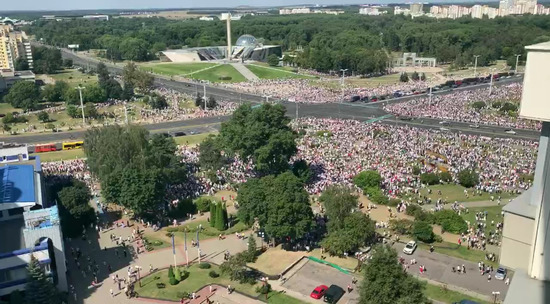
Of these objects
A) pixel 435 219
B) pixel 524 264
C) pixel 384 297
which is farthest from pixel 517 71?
pixel 524 264

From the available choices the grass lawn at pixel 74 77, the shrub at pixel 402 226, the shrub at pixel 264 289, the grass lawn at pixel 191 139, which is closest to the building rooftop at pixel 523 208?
the shrub at pixel 264 289

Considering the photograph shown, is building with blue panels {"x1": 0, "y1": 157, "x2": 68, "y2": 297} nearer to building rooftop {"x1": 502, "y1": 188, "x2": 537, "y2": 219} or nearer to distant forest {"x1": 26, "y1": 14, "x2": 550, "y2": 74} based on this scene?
building rooftop {"x1": 502, "y1": 188, "x2": 537, "y2": 219}

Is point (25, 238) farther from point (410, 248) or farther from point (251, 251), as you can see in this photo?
point (410, 248)

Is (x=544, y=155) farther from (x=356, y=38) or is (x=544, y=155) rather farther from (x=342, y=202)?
(x=356, y=38)

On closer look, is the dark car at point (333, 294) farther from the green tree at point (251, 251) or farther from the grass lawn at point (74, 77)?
the grass lawn at point (74, 77)

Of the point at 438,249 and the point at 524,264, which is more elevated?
the point at 524,264

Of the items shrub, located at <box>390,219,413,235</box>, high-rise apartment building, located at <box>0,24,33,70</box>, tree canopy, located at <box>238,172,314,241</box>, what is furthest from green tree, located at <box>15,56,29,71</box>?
shrub, located at <box>390,219,413,235</box>

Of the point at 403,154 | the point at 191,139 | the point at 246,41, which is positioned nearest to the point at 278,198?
the point at 403,154
